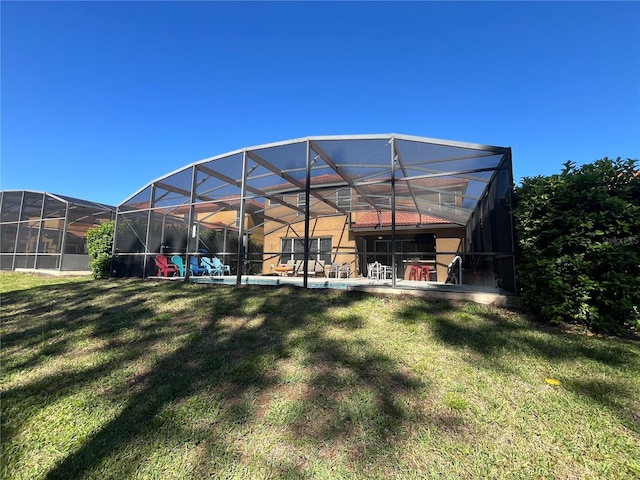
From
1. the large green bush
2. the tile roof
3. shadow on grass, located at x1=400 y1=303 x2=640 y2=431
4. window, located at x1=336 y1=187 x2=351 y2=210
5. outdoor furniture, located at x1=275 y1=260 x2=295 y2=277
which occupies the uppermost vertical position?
window, located at x1=336 y1=187 x2=351 y2=210

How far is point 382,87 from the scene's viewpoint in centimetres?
1026

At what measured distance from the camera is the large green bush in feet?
10.9

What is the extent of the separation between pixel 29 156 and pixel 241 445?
16994 mm

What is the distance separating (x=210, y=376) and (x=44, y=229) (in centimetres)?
1619

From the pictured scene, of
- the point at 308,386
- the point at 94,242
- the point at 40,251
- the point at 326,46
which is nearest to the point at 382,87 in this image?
the point at 326,46

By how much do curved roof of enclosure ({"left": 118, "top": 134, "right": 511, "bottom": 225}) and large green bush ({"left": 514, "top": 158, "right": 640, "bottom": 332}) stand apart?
1435 mm

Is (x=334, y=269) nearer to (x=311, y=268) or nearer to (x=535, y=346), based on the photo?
(x=311, y=268)

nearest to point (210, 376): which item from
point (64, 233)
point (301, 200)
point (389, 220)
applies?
point (301, 200)

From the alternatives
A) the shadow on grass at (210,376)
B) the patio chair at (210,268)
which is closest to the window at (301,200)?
the patio chair at (210,268)

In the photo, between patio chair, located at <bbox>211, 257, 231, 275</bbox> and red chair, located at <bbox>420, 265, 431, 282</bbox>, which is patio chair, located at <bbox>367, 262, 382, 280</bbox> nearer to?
red chair, located at <bbox>420, 265, 431, 282</bbox>

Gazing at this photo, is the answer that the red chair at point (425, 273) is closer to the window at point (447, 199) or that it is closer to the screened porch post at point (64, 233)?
the window at point (447, 199)

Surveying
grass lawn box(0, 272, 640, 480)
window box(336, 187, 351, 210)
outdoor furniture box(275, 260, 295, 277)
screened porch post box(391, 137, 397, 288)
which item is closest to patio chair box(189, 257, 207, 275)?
outdoor furniture box(275, 260, 295, 277)

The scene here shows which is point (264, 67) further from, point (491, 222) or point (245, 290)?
point (491, 222)

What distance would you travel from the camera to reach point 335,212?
12.7 m
